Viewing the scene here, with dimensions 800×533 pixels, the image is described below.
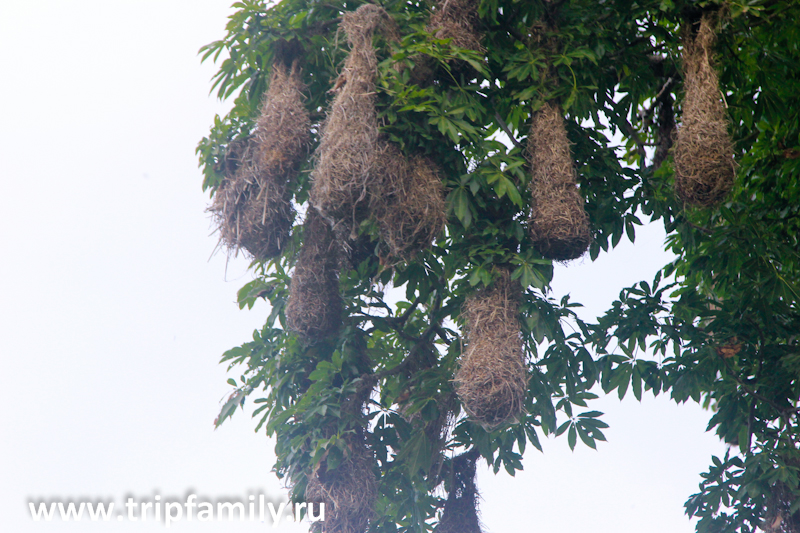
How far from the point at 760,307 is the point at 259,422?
13.2 ft

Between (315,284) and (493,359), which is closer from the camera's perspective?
(493,359)

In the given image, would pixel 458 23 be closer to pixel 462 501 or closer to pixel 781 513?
pixel 462 501

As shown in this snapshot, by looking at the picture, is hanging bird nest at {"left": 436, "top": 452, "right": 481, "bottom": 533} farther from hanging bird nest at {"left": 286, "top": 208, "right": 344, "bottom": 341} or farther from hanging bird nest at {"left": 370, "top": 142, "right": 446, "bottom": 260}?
hanging bird nest at {"left": 370, "top": 142, "right": 446, "bottom": 260}

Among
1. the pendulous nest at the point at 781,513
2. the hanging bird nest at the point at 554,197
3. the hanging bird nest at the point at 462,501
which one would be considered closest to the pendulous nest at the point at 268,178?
the hanging bird nest at the point at 554,197

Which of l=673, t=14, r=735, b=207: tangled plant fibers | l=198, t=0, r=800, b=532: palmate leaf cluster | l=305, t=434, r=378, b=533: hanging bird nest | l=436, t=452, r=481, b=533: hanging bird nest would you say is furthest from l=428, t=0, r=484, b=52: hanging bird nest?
l=436, t=452, r=481, b=533: hanging bird nest

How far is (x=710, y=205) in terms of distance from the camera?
15.8ft

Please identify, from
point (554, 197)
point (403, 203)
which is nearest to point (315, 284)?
point (403, 203)

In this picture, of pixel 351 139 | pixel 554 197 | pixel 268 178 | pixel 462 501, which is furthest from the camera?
pixel 462 501

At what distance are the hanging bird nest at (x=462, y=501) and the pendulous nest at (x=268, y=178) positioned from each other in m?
2.37

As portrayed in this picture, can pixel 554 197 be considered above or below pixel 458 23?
below

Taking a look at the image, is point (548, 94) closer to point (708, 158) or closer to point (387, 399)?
point (708, 158)

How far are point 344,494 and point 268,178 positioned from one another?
224 centimetres

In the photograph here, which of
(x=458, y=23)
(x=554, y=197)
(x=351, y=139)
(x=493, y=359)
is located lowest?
(x=493, y=359)

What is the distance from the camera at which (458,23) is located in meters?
5.09
